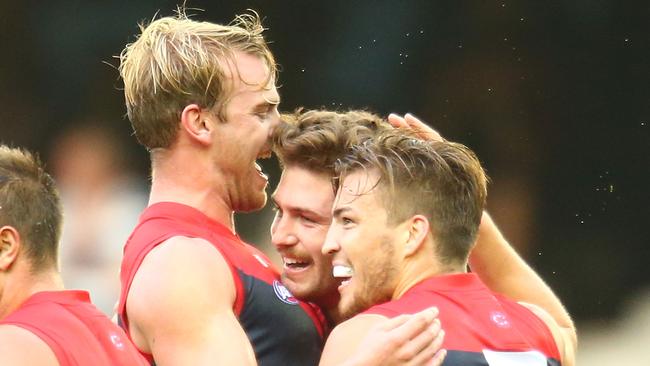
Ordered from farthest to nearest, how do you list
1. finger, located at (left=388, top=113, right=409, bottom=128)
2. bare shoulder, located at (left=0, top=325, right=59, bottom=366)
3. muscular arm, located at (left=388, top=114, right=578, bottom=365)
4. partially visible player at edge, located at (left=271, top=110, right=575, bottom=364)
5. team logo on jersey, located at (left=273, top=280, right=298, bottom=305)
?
muscular arm, located at (left=388, top=114, right=578, bottom=365)
finger, located at (left=388, top=113, right=409, bottom=128)
partially visible player at edge, located at (left=271, top=110, right=575, bottom=364)
team logo on jersey, located at (left=273, top=280, right=298, bottom=305)
bare shoulder, located at (left=0, top=325, right=59, bottom=366)

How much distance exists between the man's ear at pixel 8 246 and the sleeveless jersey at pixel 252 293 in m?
Answer: 0.38

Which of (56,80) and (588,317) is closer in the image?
(588,317)

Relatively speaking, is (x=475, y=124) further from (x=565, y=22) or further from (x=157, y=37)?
(x=157, y=37)

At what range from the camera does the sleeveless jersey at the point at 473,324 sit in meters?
3.59

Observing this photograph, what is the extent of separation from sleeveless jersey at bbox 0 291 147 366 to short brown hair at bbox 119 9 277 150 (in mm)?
736

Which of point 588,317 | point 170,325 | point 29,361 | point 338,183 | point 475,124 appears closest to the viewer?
point 29,361

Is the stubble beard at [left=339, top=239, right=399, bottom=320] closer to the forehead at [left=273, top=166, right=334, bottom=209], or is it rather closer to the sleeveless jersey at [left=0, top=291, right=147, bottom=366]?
the forehead at [left=273, top=166, right=334, bottom=209]

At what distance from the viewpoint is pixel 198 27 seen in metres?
4.43

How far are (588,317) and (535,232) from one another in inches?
25.9

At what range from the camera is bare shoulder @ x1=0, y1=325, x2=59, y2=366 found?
3459 mm

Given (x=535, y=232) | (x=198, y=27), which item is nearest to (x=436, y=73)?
(x=535, y=232)

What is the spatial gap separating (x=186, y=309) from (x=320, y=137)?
0.86 metres

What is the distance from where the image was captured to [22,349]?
11.5 ft

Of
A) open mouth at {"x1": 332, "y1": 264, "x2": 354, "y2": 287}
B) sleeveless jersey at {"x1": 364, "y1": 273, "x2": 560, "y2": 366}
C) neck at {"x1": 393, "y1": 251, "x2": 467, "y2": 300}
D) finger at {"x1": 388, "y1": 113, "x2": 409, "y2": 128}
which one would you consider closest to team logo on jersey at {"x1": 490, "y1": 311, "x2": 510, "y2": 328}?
sleeveless jersey at {"x1": 364, "y1": 273, "x2": 560, "y2": 366}
